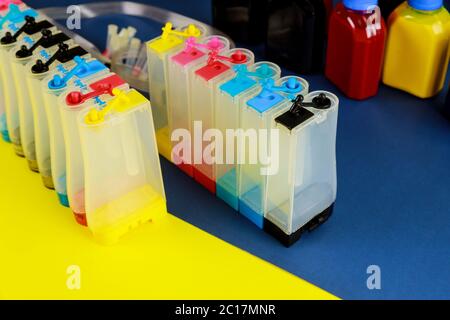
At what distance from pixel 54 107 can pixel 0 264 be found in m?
0.23

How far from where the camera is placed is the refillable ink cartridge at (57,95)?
0.81 m

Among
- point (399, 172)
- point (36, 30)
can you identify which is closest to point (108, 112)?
point (36, 30)

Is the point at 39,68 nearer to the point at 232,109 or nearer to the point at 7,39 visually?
the point at 7,39

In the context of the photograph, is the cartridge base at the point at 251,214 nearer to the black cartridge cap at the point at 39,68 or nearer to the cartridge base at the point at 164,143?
the cartridge base at the point at 164,143

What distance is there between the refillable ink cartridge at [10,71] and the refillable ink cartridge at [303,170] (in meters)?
0.43

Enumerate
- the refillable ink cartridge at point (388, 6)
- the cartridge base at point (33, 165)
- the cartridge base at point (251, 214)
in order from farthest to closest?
the refillable ink cartridge at point (388, 6) < the cartridge base at point (33, 165) < the cartridge base at point (251, 214)

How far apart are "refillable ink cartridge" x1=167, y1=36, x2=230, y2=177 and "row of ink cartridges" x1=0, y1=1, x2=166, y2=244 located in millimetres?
92

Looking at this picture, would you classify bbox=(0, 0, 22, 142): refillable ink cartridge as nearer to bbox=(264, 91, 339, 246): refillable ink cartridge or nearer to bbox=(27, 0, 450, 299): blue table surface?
bbox=(27, 0, 450, 299): blue table surface

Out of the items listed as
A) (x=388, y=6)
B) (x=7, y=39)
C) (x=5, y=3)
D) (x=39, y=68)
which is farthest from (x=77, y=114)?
(x=388, y=6)

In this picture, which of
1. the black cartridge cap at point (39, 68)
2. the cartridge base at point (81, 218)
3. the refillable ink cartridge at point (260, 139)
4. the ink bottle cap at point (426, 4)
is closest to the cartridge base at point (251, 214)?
the refillable ink cartridge at point (260, 139)

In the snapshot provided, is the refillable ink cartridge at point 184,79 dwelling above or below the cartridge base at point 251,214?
above

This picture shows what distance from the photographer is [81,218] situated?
0.86m

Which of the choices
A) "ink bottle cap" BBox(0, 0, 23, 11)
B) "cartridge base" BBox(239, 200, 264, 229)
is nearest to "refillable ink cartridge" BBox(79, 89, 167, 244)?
"cartridge base" BBox(239, 200, 264, 229)

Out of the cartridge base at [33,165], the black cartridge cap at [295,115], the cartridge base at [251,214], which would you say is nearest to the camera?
the black cartridge cap at [295,115]
